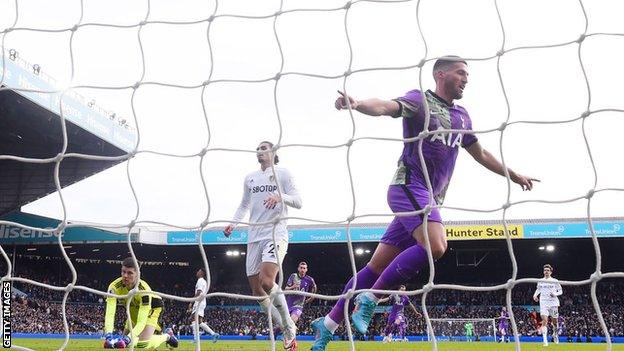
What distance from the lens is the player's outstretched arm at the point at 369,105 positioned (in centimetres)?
314

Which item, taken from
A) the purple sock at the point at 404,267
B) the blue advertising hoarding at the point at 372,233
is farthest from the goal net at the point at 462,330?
the purple sock at the point at 404,267

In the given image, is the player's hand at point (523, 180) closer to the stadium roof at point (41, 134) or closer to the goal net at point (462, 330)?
the stadium roof at point (41, 134)

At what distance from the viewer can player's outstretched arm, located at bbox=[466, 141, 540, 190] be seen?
405 cm

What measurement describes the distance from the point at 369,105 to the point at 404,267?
90 cm

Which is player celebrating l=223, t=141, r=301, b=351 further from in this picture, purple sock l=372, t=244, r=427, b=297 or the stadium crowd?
the stadium crowd

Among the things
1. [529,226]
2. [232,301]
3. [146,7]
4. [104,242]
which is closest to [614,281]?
[529,226]

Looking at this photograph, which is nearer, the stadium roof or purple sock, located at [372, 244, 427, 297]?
purple sock, located at [372, 244, 427, 297]

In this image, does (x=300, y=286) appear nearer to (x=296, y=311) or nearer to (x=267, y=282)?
(x=296, y=311)

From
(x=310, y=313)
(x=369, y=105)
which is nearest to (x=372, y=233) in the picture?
(x=310, y=313)

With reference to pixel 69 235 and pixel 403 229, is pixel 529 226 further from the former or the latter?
pixel 403 229

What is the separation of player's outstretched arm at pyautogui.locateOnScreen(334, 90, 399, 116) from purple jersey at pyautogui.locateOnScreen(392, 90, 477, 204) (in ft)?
0.61

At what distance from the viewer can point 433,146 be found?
3.82 meters

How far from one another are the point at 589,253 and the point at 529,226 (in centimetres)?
880

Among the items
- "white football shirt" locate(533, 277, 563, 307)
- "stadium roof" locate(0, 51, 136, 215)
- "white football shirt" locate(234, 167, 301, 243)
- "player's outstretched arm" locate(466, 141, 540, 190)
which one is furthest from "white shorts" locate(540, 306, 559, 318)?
"stadium roof" locate(0, 51, 136, 215)
